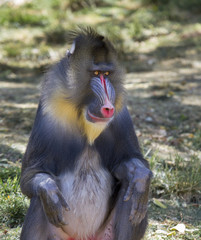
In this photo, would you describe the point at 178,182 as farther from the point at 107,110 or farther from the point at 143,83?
the point at 143,83

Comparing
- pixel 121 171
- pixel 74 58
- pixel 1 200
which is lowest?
pixel 1 200

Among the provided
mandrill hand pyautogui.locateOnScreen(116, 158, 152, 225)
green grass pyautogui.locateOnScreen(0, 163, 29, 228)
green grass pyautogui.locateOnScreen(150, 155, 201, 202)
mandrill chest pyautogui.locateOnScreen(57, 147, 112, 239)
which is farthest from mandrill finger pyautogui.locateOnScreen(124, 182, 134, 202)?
green grass pyautogui.locateOnScreen(150, 155, 201, 202)

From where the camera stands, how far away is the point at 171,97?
7.25 m

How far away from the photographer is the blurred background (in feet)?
14.7

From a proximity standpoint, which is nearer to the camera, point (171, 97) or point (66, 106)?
point (66, 106)

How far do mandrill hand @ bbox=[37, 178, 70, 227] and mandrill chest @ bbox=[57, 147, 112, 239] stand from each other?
0.30 metres

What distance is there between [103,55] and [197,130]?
316 centimetres

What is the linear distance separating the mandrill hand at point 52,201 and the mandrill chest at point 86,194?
299 mm

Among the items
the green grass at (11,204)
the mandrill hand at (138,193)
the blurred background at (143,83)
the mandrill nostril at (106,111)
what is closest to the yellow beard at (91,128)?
the mandrill nostril at (106,111)

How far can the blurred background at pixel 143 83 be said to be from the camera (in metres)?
4.48

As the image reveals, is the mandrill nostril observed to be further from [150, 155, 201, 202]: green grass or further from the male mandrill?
[150, 155, 201, 202]: green grass

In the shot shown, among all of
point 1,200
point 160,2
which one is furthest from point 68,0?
point 1,200

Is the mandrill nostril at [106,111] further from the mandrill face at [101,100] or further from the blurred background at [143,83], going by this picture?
the blurred background at [143,83]

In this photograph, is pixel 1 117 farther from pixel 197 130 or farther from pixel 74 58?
pixel 74 58
